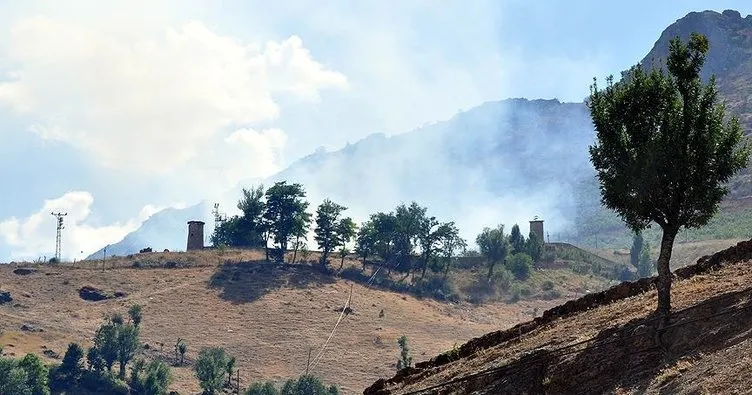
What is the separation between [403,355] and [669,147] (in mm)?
62686

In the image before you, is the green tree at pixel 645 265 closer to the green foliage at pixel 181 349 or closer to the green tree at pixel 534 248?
the green tree at pixel 534 248

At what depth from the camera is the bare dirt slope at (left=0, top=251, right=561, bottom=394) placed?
3356 inches

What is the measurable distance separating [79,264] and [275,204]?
2636 cm

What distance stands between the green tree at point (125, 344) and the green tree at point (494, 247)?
169 feet

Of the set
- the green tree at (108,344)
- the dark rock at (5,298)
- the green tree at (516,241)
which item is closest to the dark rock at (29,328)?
the dark rock at (5,298)

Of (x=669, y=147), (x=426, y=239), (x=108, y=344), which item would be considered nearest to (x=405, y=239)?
(x=426, y=239)

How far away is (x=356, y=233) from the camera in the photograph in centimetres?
11888

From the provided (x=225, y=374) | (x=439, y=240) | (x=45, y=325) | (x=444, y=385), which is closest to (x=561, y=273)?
(x=439, y=240)

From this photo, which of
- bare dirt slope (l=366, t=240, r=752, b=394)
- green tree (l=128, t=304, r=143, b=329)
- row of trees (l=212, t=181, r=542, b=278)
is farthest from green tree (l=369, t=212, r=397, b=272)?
bare dirt slope (l=366, t=240, r=752, b=394)

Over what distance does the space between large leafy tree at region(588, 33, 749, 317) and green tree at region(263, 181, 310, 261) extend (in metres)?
100

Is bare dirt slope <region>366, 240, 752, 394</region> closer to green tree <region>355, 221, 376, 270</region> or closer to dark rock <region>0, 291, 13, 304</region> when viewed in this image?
dark rock <region>0, 291, 13, 304</region>

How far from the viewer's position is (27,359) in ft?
247

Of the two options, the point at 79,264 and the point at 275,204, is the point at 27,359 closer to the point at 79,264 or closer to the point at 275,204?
the point at 79,264

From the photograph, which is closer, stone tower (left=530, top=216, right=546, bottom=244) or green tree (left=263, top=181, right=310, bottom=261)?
green tree (left=263, top=181, right=310, bottom=261)
